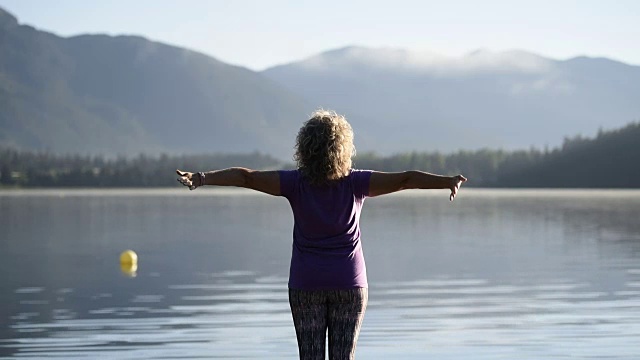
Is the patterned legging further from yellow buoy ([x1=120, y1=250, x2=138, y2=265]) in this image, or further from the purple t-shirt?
yellow buoy ([x1=120, y1=250, x2=138, y2=265])

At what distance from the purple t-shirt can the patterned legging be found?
55mm

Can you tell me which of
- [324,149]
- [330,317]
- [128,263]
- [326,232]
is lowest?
[128,263]

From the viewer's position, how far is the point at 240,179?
8195mm

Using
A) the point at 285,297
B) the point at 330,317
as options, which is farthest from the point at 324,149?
the point at 285,297

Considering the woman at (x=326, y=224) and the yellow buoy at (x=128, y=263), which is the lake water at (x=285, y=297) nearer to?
the yellow buoy at (x=128, y=263)

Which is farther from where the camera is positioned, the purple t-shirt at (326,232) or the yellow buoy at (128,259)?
the yellow buoy at (128,259)

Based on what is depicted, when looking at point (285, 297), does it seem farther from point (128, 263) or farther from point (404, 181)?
point (404, 181)

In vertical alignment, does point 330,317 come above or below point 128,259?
above

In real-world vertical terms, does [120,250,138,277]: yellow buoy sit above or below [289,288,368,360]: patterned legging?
below

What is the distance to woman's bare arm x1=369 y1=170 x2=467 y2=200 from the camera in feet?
26.8

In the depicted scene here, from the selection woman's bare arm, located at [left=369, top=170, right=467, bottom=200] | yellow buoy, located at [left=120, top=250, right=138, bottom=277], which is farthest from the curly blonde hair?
yellow buoy, located at [left=120, top=250, right=138, bottom=277]

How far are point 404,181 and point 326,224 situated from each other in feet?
1.96

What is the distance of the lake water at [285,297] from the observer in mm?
15578

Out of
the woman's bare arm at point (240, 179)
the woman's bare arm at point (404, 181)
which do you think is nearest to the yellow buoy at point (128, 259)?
the woman's bare arm at point (240, 179)
